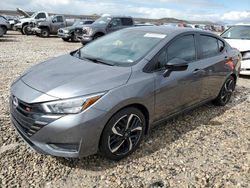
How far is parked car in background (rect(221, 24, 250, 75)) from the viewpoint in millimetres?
8086

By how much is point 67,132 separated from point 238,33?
8.18 metres

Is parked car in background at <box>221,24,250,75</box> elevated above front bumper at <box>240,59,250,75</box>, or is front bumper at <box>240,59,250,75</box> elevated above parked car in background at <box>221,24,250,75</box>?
parked car in background at <box>221,24,250,75</box>

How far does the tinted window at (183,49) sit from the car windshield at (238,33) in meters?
5.31

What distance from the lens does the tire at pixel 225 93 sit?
18.2 ft

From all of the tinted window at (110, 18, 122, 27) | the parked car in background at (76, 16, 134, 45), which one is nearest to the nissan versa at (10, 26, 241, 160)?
the parked car in background at (76, 16, 134, 45)

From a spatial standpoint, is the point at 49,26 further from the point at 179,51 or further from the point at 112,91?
the point at 112,91

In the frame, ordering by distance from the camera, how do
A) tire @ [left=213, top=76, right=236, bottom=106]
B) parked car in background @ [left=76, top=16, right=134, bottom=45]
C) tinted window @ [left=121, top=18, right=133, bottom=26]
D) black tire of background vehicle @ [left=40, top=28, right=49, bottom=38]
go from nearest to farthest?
1. tire @ [left=213, top=76, right=236, bottom=106]
2. parked car in background @ [left=76, top=16, right=134, bottom=45]
3. tinted window @ [left=121, top=18, right=133, bottom=26]
4. black tire of background vehicle @ [left=40, top=28, right=49, bottom=38]

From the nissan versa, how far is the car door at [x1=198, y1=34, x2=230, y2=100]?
0.02 metres

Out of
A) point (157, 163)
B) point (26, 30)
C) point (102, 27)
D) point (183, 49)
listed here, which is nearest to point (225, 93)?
point (183, 49)

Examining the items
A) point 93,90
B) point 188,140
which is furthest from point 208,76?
point 93,90

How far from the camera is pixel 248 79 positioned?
27.1ft

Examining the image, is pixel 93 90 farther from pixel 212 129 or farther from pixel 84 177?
pixel 212 129

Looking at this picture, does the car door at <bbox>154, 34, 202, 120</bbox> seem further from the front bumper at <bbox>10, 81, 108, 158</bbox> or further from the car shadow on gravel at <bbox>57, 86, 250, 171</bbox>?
the front bumper at <bbox>10, 81, 108, 158</bbox>

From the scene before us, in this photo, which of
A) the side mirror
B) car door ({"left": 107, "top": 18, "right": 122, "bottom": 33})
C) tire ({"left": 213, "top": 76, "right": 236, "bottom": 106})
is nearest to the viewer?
the side mirror
